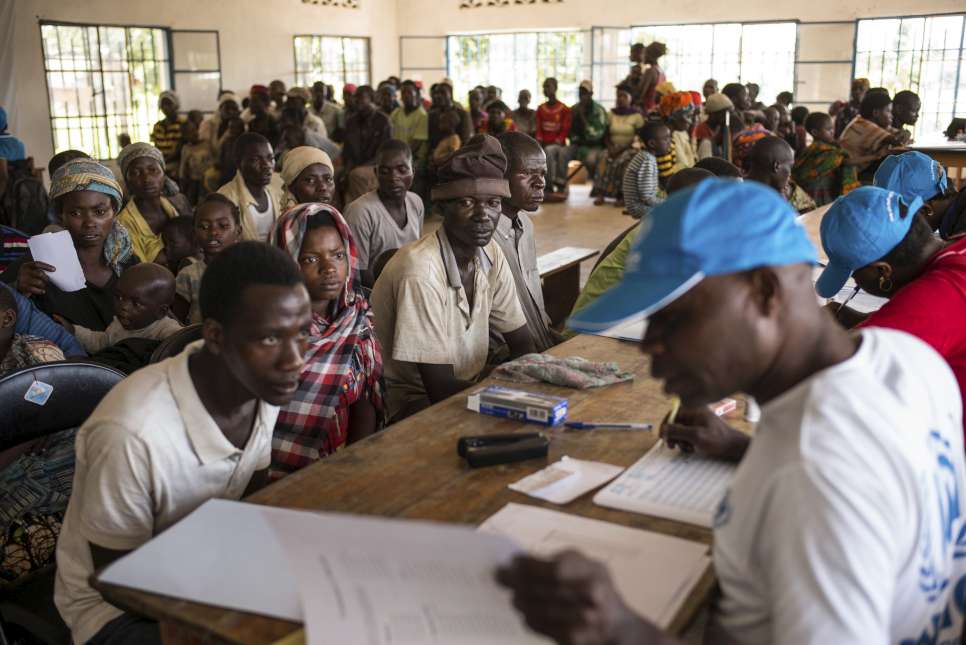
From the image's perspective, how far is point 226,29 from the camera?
44.7 feet

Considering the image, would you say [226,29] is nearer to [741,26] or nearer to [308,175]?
[741,26]

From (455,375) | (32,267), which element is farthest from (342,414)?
(32,267)

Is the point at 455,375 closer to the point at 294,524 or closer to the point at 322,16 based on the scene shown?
the point at 294,524

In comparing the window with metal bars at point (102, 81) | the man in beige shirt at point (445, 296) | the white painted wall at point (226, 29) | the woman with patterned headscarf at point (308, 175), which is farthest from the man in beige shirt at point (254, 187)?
the window with metal bars at point (102, 81)

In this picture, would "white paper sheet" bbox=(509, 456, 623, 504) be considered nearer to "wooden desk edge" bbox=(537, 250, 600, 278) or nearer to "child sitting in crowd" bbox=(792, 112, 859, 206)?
"wooden desk edge" bbox=(537, 250, 600, 278)

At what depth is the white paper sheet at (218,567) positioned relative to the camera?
55.2 inches

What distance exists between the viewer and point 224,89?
1366cm

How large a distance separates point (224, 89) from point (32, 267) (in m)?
11.0

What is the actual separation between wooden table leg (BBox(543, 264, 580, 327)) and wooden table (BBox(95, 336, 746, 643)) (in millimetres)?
3333

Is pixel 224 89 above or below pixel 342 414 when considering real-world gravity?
above

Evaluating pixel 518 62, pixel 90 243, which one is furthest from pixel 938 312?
pixel 518 62

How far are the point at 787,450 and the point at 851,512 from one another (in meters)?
0.10

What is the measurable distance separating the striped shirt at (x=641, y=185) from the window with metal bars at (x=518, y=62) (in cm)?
999

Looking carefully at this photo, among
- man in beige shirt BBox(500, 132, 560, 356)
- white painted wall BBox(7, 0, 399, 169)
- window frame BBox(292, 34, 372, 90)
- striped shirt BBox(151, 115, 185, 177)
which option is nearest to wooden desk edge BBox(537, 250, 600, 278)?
man in beige shirt BBox(500, 132, 560, 356)
